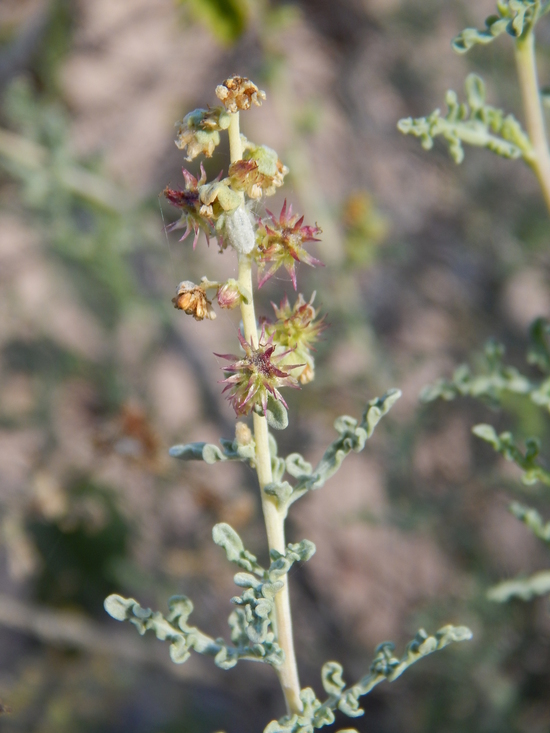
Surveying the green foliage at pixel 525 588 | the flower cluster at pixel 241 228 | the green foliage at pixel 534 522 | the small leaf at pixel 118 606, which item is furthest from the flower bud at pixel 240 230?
the green foliage at pixel 525 588

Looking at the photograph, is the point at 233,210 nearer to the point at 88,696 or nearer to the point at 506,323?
the point at 88,696

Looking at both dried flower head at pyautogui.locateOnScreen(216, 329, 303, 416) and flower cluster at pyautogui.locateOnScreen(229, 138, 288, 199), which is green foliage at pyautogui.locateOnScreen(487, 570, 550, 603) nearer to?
dried flower head at pyautogui.locateOnScreen(216, 329, 303, 416)

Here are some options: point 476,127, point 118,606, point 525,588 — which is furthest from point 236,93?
point 525,588

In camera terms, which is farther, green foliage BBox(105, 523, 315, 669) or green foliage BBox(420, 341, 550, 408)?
green foliage BBox(420, 341, 550, 408)

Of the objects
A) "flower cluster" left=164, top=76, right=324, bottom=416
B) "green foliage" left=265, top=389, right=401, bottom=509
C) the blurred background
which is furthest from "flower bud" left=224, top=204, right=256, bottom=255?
the blurred background

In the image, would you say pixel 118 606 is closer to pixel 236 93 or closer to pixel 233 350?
pixel 236 93
